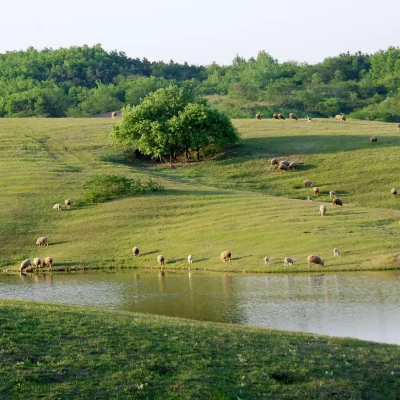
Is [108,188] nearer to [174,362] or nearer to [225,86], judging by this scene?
[174,362]

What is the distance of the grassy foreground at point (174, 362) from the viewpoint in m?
16.5

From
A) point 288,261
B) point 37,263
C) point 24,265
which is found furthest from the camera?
point 37,263

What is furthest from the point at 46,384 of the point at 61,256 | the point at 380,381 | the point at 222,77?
the point at 222,77

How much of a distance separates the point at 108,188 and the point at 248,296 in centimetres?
3265

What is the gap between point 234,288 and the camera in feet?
128

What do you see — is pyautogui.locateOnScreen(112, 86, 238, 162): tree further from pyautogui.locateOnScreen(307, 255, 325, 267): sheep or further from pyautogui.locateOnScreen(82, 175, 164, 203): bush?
pyautogui.locateOnScreen(307, 255, 325, 267): sheep

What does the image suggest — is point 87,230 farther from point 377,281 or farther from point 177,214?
point 377,281

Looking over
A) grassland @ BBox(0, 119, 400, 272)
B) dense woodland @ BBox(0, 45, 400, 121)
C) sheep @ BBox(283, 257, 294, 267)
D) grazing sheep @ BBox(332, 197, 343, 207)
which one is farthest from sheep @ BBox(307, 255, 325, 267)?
dense woodland @ BBox(0, 45, 400, 121)

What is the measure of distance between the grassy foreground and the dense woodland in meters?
112

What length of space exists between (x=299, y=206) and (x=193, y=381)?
141 feet

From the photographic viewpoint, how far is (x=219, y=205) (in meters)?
61.1

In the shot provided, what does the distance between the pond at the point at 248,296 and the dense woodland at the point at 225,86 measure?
89.6 m

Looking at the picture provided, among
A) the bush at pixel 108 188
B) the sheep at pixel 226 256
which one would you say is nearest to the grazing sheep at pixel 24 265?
the bush at pixel 108 188

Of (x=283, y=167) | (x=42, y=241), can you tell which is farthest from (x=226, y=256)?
(x=283, y=167)
